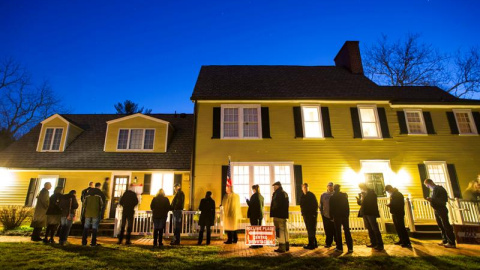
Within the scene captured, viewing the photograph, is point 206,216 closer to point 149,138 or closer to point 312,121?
point 312,121

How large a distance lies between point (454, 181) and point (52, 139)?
22.3m

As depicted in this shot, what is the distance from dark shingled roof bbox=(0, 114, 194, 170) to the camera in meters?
14.1

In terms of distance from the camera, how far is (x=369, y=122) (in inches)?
532

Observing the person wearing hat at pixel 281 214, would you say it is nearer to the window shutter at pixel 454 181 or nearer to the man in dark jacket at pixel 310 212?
the man in dark jacket at pixel 310 212

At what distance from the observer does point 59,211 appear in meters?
8.23

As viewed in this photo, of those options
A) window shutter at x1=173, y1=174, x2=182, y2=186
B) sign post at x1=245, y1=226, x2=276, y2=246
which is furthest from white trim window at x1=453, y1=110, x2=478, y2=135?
window shutter at x1=173, y1=174, x2=182, y2=186

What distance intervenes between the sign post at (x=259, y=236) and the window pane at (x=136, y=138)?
10220mm

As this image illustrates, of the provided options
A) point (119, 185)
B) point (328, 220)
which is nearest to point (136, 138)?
point (119, 185)

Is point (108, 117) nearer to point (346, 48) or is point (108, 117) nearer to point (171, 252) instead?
point (171, 252)

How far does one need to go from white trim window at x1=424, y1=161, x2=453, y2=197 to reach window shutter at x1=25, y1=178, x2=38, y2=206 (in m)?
20.7

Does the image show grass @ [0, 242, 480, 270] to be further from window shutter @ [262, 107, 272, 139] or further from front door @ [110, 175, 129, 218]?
front door @ [110, 175, 129, 218]

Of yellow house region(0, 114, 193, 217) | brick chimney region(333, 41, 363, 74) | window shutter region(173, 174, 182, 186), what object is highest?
brick chimney region(333, 41, 363, 74)

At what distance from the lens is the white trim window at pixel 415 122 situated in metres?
13.7

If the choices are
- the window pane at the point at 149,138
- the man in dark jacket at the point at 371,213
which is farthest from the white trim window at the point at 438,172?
the window pane at the point at 149,138
